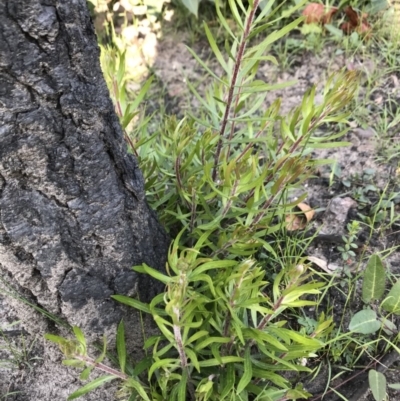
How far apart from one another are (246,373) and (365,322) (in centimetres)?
54

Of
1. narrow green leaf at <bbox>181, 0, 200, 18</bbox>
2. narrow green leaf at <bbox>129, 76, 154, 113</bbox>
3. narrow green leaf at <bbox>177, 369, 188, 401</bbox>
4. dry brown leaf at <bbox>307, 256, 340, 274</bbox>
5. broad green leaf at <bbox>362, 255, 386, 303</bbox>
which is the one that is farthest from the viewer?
narrow green leaf at <bbox>181, 0, 200, 18</bbox>

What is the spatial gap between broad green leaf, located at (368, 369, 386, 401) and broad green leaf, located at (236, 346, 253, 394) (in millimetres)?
465

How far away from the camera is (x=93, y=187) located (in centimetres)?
131

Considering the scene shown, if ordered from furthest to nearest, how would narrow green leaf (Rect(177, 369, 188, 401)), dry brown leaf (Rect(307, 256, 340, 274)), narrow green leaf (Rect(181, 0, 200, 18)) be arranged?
narrow green leaf (Rect(181, 0, 200, 18)), dry brown leaf (Rect(307, 256, 340, 274)), narrow green leaf (Rect(177, 369, 188, 401))

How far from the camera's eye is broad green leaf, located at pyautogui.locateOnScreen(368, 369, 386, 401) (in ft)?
5.42

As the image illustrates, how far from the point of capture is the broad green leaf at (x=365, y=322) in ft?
5.76

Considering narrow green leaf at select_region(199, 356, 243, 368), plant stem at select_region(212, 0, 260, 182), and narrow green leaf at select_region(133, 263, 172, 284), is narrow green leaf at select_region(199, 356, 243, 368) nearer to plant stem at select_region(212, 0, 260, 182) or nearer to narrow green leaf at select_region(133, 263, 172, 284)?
narrow green leaf at select_region(133, 263, 172, 284)

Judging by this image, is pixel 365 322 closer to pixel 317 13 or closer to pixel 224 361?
pixel 224 361

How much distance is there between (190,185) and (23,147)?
1.91 feet

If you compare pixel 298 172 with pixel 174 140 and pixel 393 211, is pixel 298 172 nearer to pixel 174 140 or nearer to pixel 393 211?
pixel 174 140

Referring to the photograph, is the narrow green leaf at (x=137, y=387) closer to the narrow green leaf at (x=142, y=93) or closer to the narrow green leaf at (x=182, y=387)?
the narrow green leaf at (x=182, y=387)

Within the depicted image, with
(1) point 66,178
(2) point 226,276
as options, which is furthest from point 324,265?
(1) point 66,178

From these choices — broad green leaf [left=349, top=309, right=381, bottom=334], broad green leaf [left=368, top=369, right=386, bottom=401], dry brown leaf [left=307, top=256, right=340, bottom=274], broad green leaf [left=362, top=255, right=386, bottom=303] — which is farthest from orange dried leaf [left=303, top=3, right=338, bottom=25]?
broad green leaf [left=368, top=369, right=386, bottom=401]

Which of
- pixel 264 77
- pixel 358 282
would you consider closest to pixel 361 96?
pixel 264 77
